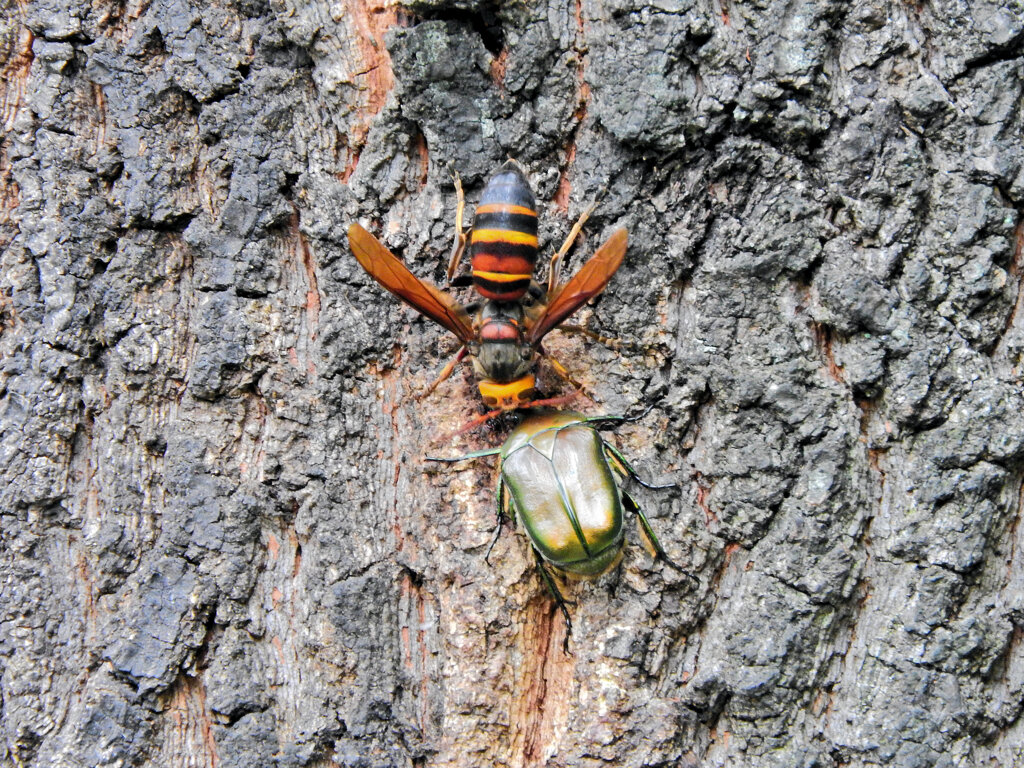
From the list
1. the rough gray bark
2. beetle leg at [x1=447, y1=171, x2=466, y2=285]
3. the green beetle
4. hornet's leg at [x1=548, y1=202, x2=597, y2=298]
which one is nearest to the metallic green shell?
the green beetle

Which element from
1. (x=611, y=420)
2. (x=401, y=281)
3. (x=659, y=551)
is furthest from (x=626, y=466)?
(x=401, y=281)

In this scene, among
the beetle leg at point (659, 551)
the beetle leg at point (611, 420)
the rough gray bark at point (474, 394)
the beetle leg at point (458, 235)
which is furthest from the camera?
the beetle leg at point (458, 235)

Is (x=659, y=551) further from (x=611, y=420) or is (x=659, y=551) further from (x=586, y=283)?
(x=586, y=283)

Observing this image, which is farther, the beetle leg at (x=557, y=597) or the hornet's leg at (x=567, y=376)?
the hornet's leg at (x=567, y=376)

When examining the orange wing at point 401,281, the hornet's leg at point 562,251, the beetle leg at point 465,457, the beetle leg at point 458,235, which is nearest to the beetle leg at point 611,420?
the beetle leg at point 465,457

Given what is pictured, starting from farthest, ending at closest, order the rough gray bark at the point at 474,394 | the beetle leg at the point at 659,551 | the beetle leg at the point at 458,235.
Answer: the beetle leg at the point at 458,235 < the beetle leg at the point at 659,551 < the rough gray bark at the point at 474,394

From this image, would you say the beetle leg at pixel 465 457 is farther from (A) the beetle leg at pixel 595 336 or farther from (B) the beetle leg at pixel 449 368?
(A) the beetle leg at pixel 595 336

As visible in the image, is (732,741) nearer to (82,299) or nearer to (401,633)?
(401,633)
